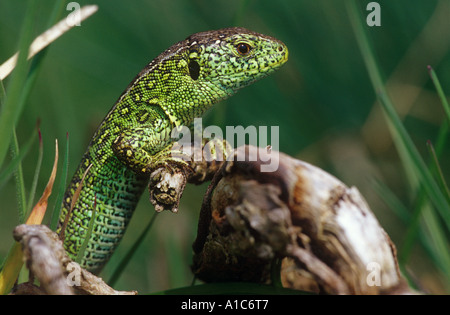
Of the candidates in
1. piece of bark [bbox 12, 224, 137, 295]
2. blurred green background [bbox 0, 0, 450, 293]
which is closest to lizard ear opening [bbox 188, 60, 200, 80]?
blurred green background [bbox 0, 0, 450, 293]

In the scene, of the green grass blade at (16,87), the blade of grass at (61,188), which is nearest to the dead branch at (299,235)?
the blade of grass at (61,188)

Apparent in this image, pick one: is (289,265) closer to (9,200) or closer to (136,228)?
(136,228)

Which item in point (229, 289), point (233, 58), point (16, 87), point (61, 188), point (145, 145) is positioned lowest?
point (229, 289)

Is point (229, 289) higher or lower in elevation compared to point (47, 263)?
lower

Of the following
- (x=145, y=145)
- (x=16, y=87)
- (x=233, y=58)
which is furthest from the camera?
(x=233, y=58)

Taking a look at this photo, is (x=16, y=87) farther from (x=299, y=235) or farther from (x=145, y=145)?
(x=145, y=145)

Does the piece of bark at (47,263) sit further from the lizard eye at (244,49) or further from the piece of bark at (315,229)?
the lizard eye at (244,49)

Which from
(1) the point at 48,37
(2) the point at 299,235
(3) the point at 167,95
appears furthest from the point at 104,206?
(2) the point at 299,235
